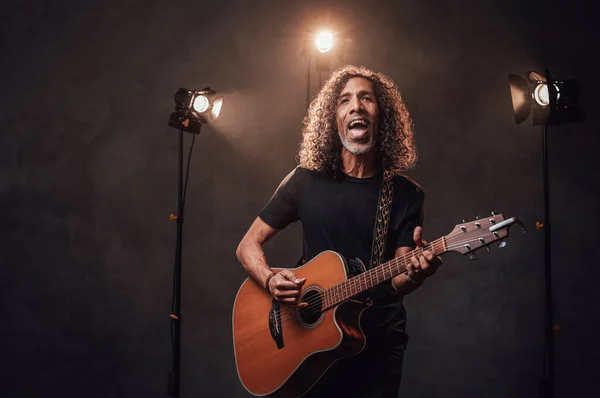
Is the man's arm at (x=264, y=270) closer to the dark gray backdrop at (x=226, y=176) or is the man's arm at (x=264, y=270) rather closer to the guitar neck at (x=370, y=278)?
the guitar neck at (x=370, y=278)

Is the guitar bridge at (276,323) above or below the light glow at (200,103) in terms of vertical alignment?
below

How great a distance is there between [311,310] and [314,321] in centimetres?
4

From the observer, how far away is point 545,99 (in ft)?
11.1

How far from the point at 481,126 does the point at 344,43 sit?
1.10 meters

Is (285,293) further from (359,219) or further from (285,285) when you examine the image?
(359,219)

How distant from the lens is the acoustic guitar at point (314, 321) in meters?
1.92

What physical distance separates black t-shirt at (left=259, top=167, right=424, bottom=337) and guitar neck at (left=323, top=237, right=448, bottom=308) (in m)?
0.15

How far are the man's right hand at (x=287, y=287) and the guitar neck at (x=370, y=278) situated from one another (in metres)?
0.12

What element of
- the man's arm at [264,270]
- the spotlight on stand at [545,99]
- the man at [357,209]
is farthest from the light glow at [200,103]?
the spotlight on stand at [545,99]

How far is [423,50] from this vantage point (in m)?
3.88

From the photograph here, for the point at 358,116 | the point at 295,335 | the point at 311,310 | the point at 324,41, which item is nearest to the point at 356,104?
the point at 358,116

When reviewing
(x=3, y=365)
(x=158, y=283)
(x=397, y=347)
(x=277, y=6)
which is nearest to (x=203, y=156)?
(x=158, y=283)

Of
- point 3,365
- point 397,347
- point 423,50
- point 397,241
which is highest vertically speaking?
point 423,50

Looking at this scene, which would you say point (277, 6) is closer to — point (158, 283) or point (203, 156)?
point (203, 156)
